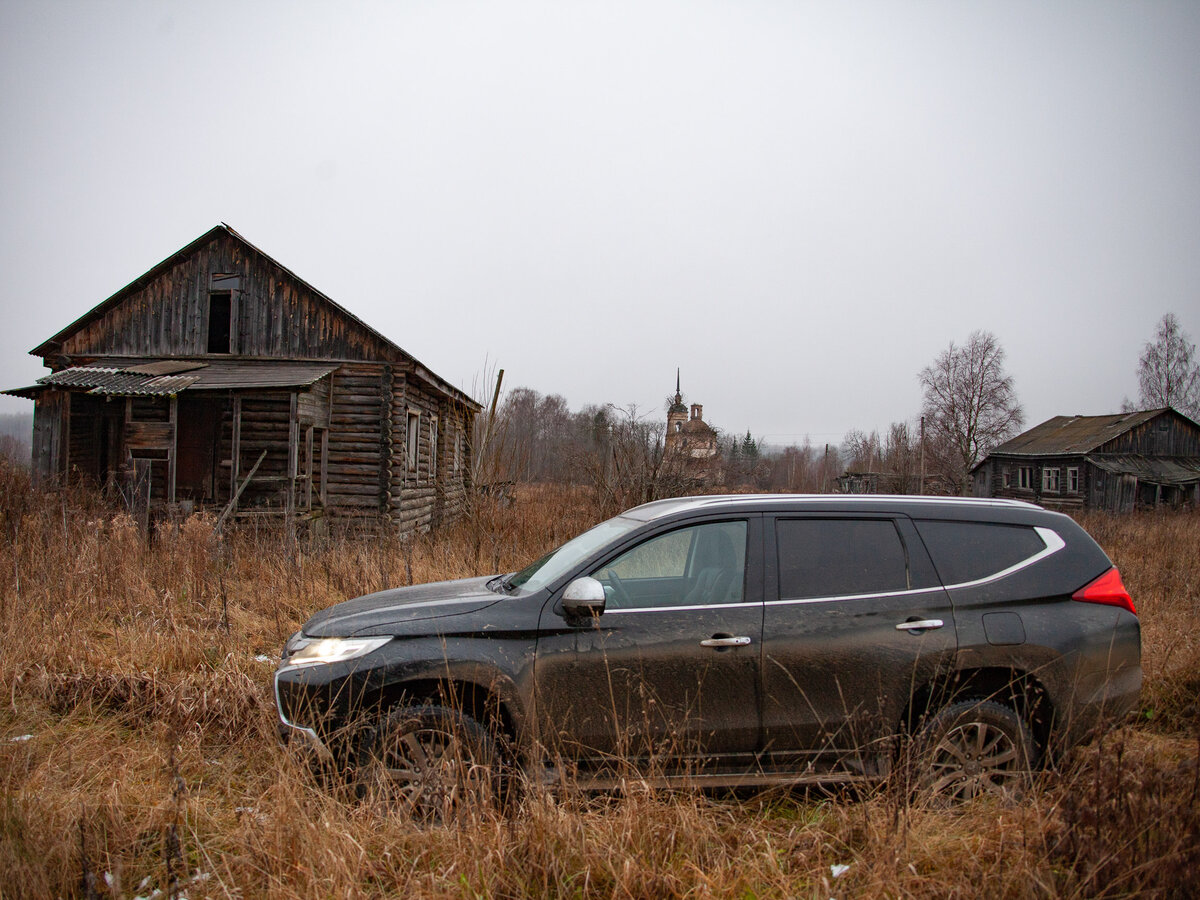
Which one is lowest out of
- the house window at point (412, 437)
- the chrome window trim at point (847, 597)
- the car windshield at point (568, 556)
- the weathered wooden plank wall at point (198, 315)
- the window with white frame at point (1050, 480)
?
the chrome window trim at point (847, 597)

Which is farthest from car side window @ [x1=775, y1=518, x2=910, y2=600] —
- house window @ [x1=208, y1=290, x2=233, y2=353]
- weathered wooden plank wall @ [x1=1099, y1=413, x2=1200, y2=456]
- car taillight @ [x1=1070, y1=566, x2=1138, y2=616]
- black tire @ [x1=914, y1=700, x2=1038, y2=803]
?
weathered wooden plank wall @ [x1=1099, y1=413, x2=1200, y2=456]

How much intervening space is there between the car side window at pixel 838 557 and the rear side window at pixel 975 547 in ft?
0.63

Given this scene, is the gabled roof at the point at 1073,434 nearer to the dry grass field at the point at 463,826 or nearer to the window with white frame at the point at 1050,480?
the window with white frame at the point at 1050,480

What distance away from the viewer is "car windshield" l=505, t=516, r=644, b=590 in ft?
11.8

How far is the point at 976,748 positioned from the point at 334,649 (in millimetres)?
3180

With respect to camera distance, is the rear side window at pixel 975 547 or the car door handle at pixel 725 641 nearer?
the car door handle at pixel 725 641

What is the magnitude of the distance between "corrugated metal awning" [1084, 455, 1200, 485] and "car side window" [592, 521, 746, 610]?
1391 inches

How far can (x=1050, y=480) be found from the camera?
115 feet

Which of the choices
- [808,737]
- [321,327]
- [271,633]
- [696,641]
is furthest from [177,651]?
[321,327]

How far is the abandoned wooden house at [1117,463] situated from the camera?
31062 mm

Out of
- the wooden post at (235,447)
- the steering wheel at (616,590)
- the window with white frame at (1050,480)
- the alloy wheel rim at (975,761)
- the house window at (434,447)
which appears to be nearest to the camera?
the alloy wheel rim at (975,761)

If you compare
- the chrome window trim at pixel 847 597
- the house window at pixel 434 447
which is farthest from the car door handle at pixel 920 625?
the house window at pixel 434 447

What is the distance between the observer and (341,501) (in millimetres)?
14430

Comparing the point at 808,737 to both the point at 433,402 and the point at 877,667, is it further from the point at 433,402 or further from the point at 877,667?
the point at 433,402
